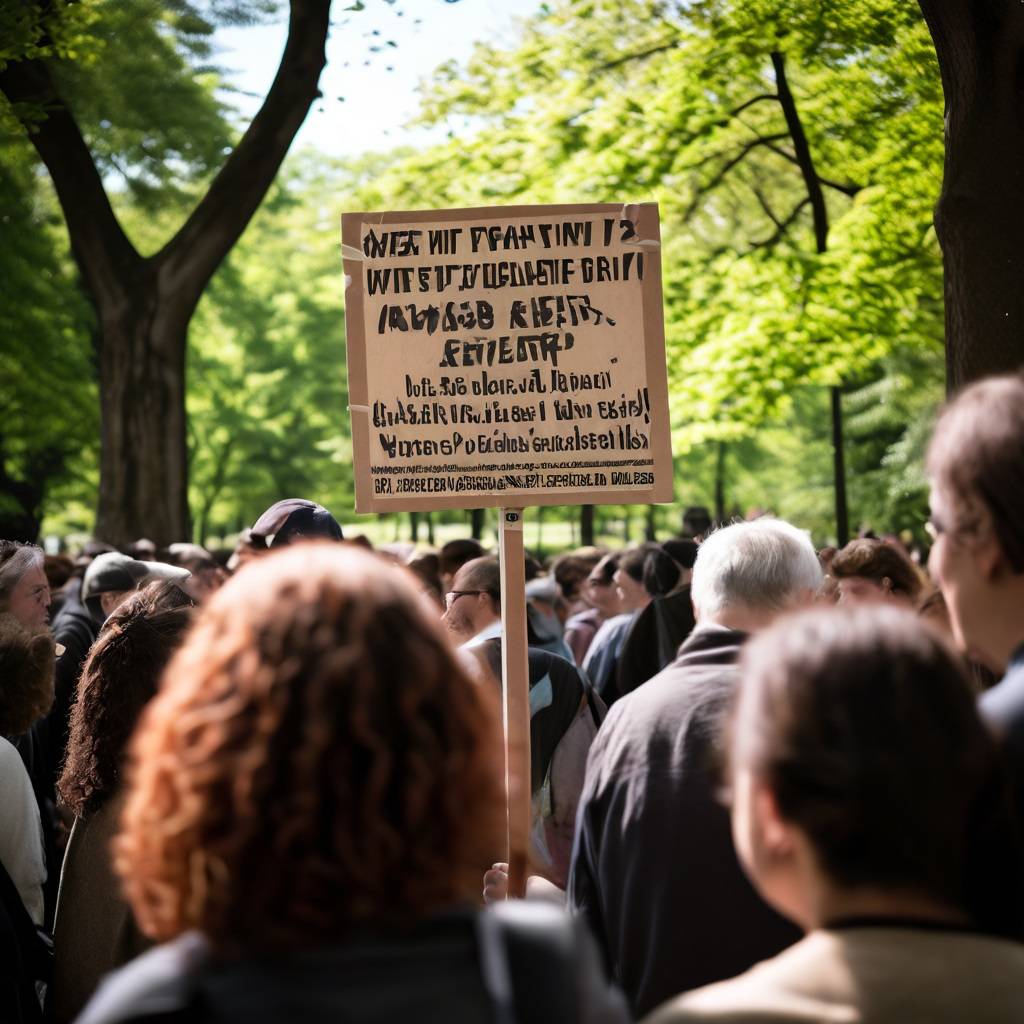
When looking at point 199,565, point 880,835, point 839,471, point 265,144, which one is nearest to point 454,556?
point 199,565

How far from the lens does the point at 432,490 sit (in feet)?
14.7

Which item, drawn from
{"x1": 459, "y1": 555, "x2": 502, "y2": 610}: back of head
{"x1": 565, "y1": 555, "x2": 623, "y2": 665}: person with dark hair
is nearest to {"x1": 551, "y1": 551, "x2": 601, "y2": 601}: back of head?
{"x1": 565, "y1": 555, "x2": 623, "y2": 665}: person with dark hair

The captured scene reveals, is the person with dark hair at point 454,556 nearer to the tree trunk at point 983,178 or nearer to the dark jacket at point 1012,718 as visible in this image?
the tree trunk at point 983,178

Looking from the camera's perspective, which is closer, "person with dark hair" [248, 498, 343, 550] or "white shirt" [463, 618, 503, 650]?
"person with dark hair" [248, 498, 343, 550]

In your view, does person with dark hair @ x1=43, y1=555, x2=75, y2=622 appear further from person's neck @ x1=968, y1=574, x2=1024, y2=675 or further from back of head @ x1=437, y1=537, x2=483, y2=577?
person's neck @ x1=968, y1=574, x2=1024, y2=675

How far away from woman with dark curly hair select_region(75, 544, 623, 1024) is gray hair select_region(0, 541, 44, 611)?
466cm

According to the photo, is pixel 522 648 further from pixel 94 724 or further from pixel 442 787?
pixel 442 787

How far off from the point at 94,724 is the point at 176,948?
2.19m

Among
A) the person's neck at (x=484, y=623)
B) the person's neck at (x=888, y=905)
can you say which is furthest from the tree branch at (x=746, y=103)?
the person's neck at (x=888, y=905)

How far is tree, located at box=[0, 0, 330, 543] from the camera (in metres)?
13.3

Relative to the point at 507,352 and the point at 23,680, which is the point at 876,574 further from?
the point at 23,680

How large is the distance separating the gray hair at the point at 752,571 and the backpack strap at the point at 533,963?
1930 millimetres

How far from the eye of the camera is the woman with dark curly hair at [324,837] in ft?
5.11

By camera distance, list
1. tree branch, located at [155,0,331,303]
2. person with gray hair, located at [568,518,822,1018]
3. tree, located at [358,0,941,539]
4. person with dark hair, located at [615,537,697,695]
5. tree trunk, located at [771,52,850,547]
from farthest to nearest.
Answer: tree trunk, located at [771,52,850,547] → tree, located at [358,0,941,539] → tree branch, located at [155,0,331,303] → person with dark hair, located at [615,537,697,695] → person with gray hair, located at [568,518,822,1018]
